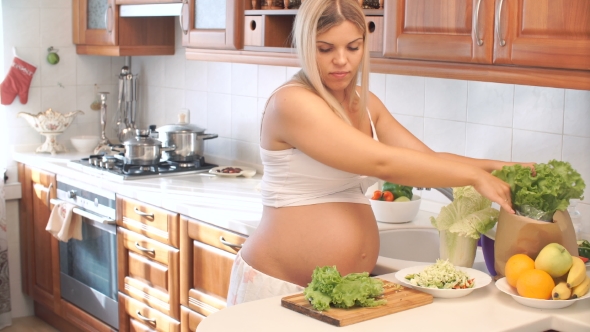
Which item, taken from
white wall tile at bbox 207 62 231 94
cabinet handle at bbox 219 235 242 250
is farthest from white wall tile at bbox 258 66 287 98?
cabinet handle at bbox 219 235 242 250

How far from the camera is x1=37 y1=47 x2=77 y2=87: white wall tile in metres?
4.34

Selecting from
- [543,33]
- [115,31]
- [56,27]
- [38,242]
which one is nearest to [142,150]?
[115,31]

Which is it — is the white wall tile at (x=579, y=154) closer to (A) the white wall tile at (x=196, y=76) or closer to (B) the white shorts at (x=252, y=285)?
(B) the white shorts at (x=252, y=285)

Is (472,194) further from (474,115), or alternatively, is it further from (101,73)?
(101,73)

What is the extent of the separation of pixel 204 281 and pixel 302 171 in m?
1.15

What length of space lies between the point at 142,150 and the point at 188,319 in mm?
922

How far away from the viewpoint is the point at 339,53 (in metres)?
1.99

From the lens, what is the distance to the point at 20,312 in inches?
173

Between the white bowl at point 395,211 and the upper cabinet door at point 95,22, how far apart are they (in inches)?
76.7

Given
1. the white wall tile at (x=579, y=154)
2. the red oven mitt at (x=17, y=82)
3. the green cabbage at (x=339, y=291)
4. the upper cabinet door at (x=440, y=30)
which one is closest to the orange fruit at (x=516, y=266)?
the green cabbage at (x=339, y=291)

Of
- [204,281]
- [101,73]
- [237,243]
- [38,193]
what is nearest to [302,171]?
[237,243]

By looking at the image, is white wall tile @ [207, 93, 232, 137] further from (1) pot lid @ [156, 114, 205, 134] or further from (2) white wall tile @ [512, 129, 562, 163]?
(2) white wall tile @ [512, 129, 562, 163]

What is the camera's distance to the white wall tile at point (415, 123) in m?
2.99

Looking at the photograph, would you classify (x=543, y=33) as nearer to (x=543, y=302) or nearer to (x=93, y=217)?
(x=543, y=302)
